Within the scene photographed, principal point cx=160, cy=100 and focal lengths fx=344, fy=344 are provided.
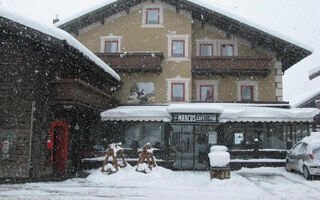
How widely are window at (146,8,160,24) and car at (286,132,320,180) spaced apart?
38.7 feet

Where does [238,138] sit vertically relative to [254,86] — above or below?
below

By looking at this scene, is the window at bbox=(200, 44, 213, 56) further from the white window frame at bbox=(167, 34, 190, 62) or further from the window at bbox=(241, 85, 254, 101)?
the window at bbox=(241, 85, 254, 101)

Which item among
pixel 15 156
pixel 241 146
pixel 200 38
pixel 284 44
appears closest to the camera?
pixel 15 156

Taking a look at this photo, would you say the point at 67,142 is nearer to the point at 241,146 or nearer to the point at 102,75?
the point at 102,75

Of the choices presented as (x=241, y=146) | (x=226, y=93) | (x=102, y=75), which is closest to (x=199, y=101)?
(x=226, y=93)

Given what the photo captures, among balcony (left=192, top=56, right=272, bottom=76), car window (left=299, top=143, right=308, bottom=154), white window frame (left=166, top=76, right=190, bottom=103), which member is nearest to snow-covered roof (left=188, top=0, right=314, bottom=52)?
balcony (left=192, top=56, right=272, bottom=76)

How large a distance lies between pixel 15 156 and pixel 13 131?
1.02 meters

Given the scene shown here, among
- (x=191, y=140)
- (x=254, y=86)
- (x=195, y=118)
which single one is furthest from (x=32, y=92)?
(x=254, y=86)

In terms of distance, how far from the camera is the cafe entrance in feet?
59.1

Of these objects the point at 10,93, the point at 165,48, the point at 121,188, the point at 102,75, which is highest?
the point at 165,48

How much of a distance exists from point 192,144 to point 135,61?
20.0ft

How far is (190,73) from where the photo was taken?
840 inches

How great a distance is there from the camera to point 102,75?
62.3ft

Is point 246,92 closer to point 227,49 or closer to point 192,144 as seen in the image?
point 227,49
